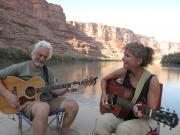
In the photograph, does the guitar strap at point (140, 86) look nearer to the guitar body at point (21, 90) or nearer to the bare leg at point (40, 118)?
the bare leg at point (40, 118)

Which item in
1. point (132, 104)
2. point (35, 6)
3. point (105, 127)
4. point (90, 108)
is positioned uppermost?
point (35, 6)

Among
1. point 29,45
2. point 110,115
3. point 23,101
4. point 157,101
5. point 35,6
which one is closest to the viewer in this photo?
point 157,101

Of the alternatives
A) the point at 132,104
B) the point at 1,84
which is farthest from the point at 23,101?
the point at 132,104

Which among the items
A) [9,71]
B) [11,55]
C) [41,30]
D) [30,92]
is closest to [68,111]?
[30,92]

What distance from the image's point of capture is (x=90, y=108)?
858 cm

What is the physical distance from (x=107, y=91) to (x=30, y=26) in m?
85.1

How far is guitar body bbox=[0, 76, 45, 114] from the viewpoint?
468 cm

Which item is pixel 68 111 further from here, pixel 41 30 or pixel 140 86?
pixel 41 30

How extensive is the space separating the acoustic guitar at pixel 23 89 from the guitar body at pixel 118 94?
0.49 meters

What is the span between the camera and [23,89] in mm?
4699

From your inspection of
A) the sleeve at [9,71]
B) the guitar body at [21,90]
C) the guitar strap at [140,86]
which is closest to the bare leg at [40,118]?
the guitar body at [21,90]

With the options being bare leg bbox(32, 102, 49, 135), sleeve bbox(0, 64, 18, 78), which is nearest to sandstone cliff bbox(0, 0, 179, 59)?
sleeve bbox(0, 64, 18, 78)

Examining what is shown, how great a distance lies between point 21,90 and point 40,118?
1.75 ft

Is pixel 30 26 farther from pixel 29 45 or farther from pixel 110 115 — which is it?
pixel 110 115
